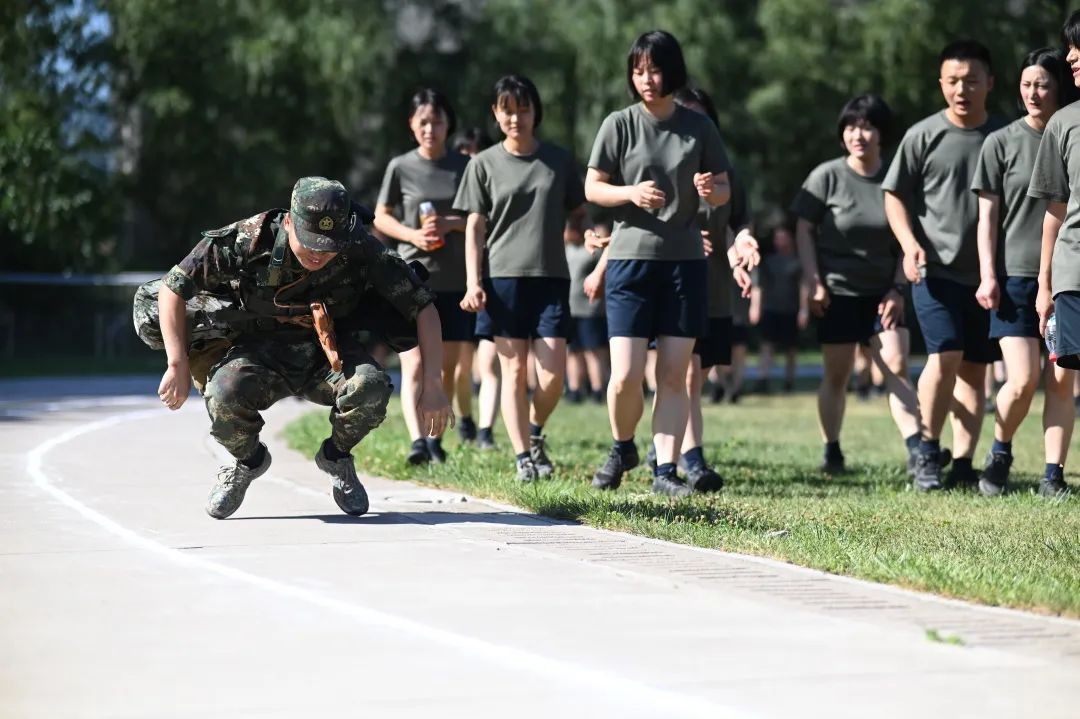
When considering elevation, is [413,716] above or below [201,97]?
below

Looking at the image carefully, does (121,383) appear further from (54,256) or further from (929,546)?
(929,546)

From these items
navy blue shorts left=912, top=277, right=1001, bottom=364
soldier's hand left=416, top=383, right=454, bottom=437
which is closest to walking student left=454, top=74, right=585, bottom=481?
navy blue shorts left=912, top=277, right=1001, bottom=364

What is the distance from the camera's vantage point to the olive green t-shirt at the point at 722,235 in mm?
10719

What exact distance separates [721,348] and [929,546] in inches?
145

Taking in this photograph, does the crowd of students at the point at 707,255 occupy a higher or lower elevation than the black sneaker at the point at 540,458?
higher

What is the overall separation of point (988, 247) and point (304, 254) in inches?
150

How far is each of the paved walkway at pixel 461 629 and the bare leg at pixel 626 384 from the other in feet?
4.72

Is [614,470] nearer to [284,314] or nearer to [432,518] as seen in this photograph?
[432,518]

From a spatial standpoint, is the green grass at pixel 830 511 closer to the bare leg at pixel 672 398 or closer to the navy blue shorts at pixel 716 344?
the bare leg at pixel 672 398

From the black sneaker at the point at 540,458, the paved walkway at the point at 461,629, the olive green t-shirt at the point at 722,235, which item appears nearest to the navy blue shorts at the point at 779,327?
the olive green t-shirt at the point at 722,235

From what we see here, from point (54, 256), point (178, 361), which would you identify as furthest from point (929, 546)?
point (54, 256)

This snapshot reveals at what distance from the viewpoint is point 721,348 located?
11.2 m

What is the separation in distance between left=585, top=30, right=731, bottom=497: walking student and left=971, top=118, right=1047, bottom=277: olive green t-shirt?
1.37 meters

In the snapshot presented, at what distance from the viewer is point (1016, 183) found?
32.4ft
